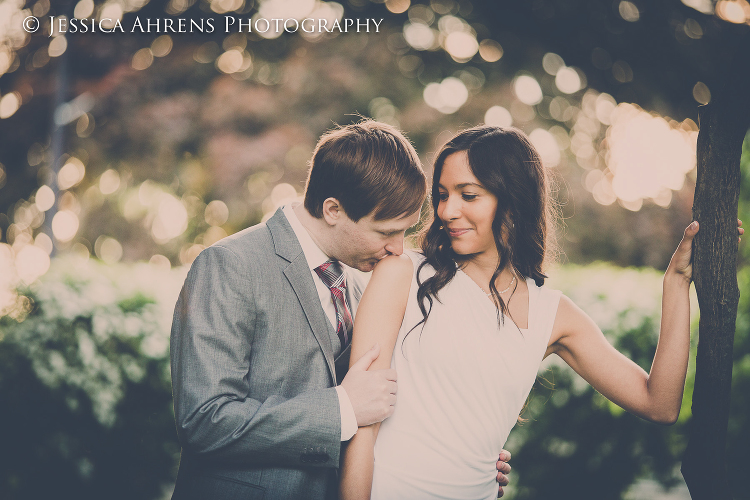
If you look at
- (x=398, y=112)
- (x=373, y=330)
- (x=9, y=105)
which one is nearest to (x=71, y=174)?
(x=9, y=105)

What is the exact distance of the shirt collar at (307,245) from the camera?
256 cm

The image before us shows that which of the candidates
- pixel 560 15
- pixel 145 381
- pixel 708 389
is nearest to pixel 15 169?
pixel 145 381

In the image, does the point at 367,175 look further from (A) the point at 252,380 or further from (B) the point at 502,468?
(B) the point at 502,468

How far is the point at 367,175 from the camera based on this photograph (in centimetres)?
253


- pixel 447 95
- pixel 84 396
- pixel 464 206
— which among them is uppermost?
pixel 447 95

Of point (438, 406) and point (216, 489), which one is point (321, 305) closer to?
point (438, 406)

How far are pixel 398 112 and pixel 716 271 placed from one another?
31.1 feet

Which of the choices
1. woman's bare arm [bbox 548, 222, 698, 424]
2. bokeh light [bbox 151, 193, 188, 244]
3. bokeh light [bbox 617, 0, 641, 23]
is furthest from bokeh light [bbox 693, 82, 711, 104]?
bokeh light [bbox 151, 193, 188, 244]

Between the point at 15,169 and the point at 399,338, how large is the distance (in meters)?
10.6

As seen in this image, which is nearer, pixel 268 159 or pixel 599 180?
pixel 268 159

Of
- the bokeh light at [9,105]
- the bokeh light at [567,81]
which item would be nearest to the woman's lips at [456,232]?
the bokeh light at [9,105]

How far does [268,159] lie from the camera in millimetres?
10008

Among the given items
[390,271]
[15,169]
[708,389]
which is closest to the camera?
[708,389]

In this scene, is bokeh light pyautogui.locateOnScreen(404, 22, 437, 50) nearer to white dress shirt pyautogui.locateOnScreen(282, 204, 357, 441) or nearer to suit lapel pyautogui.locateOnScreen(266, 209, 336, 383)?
white dress shirt pyautogui.locateOnScreen(282, 204, 357, 441)
